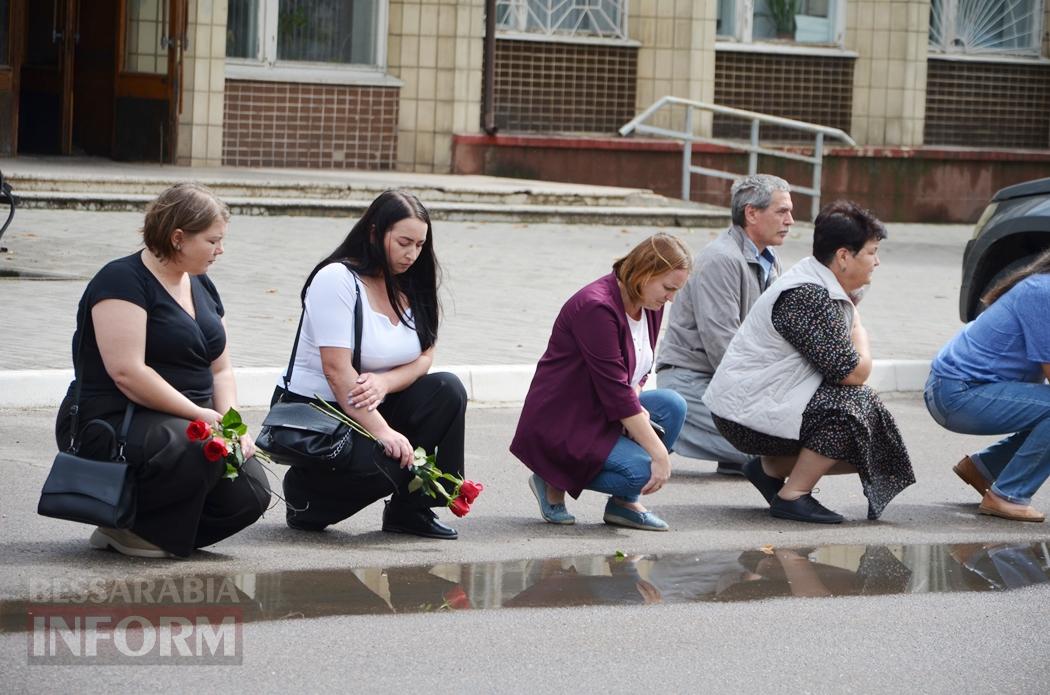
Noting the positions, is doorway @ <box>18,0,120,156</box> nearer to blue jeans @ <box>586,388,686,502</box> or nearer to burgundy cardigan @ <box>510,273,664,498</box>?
burgundy cardigan @ <box>510,273,664,498</box>

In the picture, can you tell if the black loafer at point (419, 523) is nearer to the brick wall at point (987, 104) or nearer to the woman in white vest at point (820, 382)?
the woman in white vest at point (820, 382)

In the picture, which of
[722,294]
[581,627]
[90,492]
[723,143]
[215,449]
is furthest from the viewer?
[723,143]

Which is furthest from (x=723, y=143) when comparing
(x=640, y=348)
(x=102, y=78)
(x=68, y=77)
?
(x=640, y=348)

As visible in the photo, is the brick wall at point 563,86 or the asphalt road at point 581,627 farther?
the brick wall at point 563,86

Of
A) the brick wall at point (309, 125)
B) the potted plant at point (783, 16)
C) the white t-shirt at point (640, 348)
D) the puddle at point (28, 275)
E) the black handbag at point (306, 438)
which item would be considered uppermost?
the potted plant at point (783, 16)

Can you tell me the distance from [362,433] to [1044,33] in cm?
2049

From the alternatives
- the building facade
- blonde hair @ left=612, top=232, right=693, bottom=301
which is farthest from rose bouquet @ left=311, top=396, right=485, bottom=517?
the building facade

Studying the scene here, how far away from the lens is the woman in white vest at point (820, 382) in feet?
21.4

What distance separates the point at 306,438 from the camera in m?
5.72

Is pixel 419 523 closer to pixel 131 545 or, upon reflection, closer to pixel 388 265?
pixel 388 265

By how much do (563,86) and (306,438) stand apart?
15858mm

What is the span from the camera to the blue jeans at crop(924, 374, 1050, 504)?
6.84m

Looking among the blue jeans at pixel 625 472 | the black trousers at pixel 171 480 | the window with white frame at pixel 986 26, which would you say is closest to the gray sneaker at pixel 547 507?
the blue jeans at pixel 625 472

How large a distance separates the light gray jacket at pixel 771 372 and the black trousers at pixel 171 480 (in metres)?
2.11
